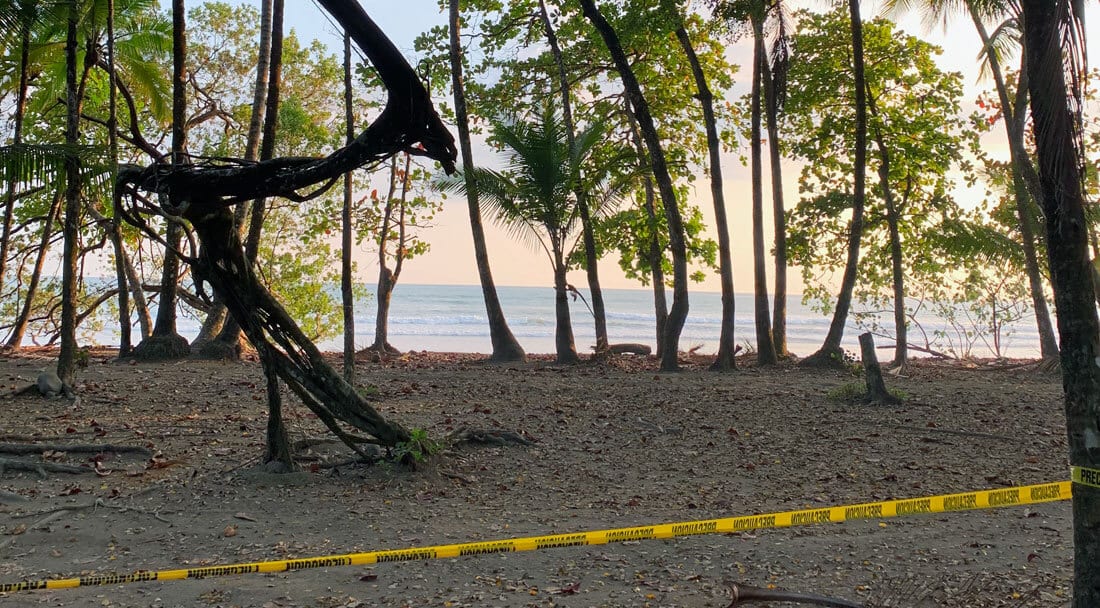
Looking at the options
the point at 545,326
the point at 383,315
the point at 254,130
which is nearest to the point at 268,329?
the point at 254,130

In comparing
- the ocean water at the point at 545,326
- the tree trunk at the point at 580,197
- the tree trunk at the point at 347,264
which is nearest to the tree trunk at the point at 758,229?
the tree trunk at the point at 580,197

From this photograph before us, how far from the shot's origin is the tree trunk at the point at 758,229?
1448 centimetres

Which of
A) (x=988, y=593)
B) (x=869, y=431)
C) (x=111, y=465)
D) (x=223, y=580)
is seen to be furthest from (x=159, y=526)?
(x=869, y=431)

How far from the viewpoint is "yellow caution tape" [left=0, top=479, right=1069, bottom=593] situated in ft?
13.6

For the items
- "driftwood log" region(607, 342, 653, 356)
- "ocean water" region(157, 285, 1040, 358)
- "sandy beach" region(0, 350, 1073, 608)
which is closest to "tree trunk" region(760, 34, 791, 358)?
"driftwood log" region(607, 342, 653, 356)

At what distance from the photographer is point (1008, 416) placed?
941 centimetres

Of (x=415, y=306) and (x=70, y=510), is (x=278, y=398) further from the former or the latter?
(x=415, y=306)

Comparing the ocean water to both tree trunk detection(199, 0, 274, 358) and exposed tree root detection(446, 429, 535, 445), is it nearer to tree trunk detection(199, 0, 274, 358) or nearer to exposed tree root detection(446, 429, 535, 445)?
tree trunk detection(199, 0, 274, 358)

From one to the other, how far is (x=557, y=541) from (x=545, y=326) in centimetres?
4697

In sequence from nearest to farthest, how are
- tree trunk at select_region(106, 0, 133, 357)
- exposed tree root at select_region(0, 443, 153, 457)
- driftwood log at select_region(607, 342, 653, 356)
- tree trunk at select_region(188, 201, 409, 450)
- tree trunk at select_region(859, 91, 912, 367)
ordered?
1. tree trunk at select_region(188, 201, 409, 450)
2. exposed tree root at select_region(0, 443, 153, 457)
3. tree trunk at select_region(106, 0, 133, 357)
4. tree trunk at select_region(859, 91, 912, 367)
5. driftwood log at select_region(607, 342, 653, 356)

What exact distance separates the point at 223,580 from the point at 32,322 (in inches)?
714

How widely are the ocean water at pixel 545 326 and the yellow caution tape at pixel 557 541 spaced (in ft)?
83.3

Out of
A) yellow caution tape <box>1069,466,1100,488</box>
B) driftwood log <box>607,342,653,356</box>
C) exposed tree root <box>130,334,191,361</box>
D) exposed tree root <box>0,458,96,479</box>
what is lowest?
exposed tree root <box>0,458,96,479</box>

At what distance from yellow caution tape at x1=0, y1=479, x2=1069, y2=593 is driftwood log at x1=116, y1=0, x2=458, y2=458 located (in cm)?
179
